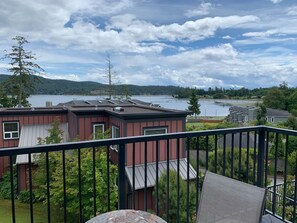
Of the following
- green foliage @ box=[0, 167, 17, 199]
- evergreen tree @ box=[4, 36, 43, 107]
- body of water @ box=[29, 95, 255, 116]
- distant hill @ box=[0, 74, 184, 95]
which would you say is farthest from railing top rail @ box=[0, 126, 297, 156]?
distant hill @ box=[0, 74, 184, 95]

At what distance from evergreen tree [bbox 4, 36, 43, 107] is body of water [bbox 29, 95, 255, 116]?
106 centimetres

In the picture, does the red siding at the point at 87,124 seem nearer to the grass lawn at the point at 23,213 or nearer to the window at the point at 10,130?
the grass lawn at the point at 23,213

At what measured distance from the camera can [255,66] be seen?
20.5 m

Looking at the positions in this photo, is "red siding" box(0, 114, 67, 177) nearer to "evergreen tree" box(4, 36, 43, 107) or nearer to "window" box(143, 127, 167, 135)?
"window" box(143, 127, 167, 135)

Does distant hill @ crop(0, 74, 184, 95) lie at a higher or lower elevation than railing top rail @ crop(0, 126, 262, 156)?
higher

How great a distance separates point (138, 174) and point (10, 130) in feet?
23.6

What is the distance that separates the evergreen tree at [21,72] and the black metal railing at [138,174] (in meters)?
9.70

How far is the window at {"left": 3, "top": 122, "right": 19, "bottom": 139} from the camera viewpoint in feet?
42.2


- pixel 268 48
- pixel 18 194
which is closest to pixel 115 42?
pixel 268 48

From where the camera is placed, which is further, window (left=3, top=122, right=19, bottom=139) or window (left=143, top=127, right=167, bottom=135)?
window (left=3, top=122, right=19, bottom=139)

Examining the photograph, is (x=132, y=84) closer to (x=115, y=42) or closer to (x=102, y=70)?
(x=102, y=70)

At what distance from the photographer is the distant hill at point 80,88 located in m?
21.0

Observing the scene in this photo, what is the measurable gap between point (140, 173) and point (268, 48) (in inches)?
451

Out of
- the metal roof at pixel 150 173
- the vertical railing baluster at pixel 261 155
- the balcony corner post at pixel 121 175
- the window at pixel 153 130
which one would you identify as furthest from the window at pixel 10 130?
the vertical railing baluster at pixel 261 155
